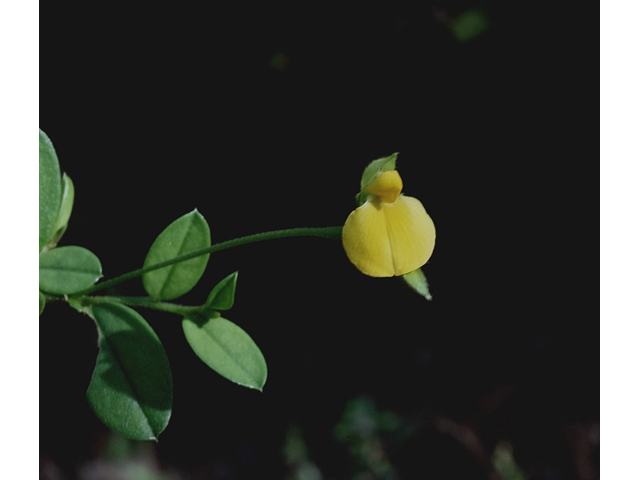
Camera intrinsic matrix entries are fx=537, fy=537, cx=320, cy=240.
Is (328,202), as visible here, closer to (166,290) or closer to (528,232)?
(528,232)

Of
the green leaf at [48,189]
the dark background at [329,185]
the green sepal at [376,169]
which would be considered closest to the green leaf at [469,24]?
the dark background at [329,185]

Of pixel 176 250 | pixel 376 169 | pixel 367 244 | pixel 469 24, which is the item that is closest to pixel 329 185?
pixel 469 24

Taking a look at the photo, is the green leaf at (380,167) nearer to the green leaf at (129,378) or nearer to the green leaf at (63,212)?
the green leaf at (129,378)

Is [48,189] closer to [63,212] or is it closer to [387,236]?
[63,212]

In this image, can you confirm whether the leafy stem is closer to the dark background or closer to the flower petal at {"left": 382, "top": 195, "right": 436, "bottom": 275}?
the flower petal at {"left": 382, "top": 195, "right": 436, "bottom": 275}

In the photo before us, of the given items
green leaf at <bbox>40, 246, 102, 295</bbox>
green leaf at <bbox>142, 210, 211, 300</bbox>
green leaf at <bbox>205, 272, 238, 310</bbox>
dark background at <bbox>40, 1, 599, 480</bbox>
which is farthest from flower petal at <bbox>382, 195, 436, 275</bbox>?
dark background at <bbox>40, 1, 599, 480</bbox>
